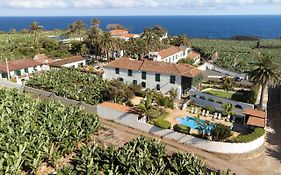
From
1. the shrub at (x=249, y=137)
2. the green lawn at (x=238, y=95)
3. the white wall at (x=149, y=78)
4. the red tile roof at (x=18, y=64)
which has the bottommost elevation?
the shrub at (x=249, y=137)

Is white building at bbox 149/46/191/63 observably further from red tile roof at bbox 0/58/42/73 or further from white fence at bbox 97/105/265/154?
red tile roof at bbox 0/58/42/73

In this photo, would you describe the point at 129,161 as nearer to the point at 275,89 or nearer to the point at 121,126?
the point at 121,126

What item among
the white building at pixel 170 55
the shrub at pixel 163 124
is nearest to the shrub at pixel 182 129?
the shrub at pixel 163 124

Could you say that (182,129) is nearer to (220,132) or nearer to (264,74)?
(220,132)

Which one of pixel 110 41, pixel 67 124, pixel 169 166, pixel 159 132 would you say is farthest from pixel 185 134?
pixel 110 41

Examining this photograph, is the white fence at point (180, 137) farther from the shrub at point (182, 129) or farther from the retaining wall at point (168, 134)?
the shrub at point (182, 129)

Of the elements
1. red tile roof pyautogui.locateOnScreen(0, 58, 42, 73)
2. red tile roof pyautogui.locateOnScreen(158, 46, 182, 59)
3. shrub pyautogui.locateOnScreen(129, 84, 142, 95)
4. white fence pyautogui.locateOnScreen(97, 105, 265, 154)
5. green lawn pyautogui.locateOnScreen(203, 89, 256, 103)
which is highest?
red tile roof pyautogui.locateOnScreen(158, 46, 182, 59)

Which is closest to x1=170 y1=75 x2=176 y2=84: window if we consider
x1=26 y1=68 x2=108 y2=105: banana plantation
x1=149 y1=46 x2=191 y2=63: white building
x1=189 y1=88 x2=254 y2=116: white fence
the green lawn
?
x1=189 y1=88 x2=254 y2=116: white fence
